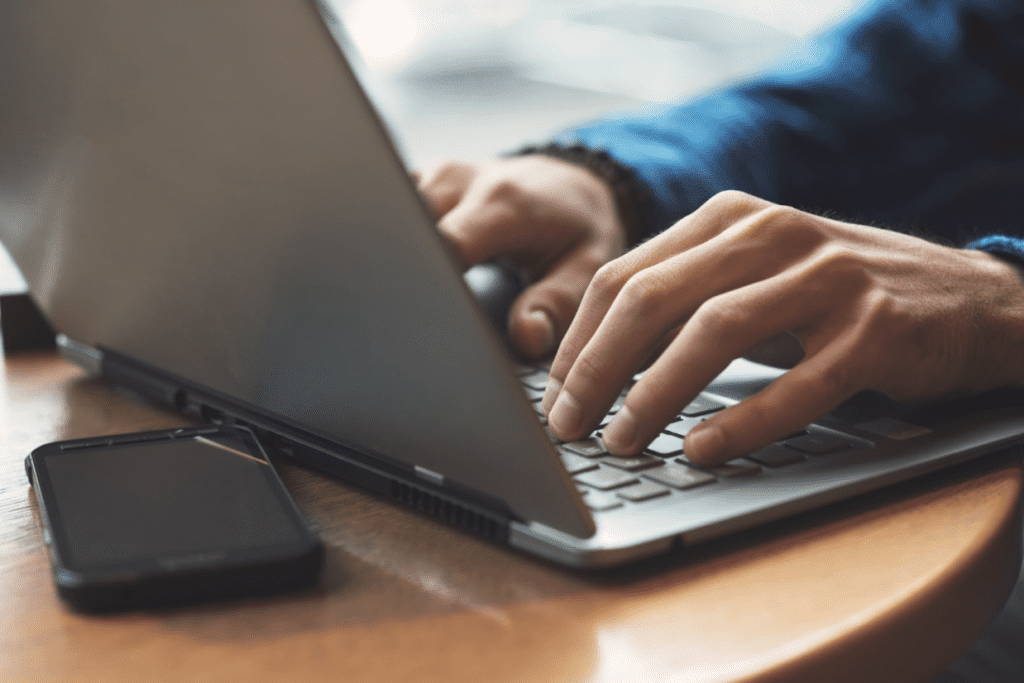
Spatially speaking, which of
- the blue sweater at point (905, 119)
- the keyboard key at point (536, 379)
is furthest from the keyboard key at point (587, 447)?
the blue sweater at point (905, 119)

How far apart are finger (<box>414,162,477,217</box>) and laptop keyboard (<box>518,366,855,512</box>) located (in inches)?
15.4

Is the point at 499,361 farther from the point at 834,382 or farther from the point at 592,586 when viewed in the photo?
the point at 834,382

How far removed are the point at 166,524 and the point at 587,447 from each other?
0.19 metres

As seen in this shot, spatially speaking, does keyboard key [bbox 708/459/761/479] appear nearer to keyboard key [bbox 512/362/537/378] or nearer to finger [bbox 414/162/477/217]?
keyboard key [bbox 512/362/537/378]

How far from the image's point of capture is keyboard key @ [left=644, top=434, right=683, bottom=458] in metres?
0.40

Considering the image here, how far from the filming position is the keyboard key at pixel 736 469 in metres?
0.37

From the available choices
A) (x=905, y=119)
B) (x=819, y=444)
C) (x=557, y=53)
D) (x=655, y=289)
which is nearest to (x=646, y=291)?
(x=655, y=289)

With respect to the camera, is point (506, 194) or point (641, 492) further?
point (506, 194)

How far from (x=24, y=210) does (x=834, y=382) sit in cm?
50

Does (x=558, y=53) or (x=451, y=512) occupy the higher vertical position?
(x=558, y=53)

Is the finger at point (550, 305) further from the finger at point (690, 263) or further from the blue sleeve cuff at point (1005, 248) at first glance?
the blue sleeve cuff at point (1005, 248)

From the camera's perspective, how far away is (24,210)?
540 millimetres

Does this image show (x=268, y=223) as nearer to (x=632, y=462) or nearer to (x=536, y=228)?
(x=632, y=462)

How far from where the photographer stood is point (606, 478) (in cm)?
36
